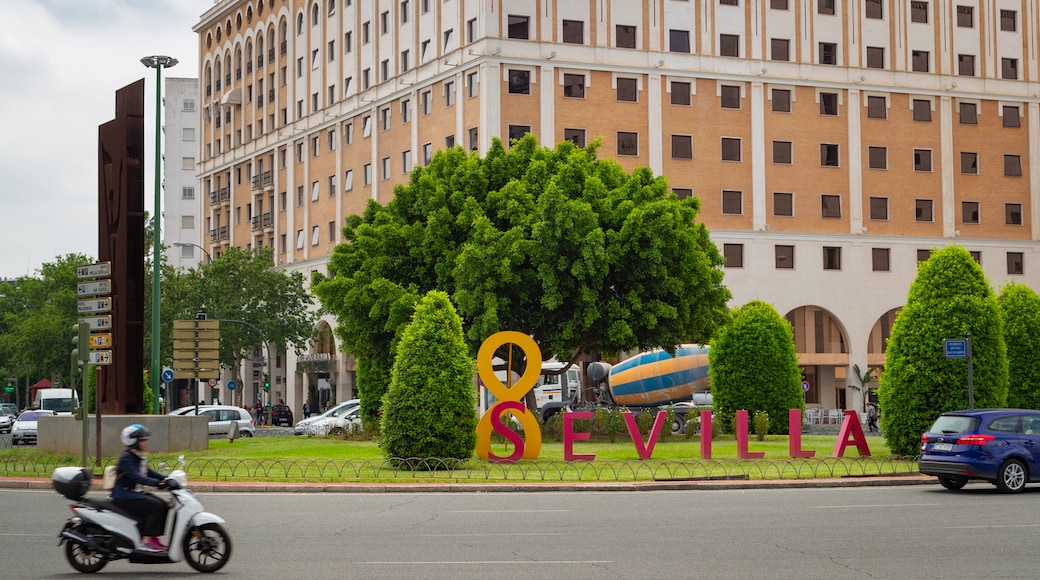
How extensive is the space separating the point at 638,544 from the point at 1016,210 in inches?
2490

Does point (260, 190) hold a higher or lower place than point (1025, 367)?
higher

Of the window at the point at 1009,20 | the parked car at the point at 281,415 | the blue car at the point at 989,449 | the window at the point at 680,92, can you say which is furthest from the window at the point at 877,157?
the blue car at the point at 989,449

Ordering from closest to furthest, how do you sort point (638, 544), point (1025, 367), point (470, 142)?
point (638, 544) < point (1025, 367) < point (470, 142)

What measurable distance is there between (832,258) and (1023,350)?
37.3m

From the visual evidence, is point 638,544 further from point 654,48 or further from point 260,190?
point 260,190

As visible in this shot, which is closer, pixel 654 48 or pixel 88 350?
pixel 88 350

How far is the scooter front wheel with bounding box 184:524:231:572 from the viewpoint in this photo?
1293cm

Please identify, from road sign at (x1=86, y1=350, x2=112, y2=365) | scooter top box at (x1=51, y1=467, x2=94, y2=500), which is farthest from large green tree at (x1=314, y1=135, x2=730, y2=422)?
scooter top box at (x1=51, y1=467, x2=94, y2=500)

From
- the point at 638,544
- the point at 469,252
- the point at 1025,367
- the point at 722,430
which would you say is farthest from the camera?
the point at 722,430

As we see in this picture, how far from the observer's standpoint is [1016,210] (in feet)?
237

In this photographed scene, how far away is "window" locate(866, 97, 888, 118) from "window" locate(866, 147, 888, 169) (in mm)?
1809

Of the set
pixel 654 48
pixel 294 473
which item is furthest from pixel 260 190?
pixel 294 473

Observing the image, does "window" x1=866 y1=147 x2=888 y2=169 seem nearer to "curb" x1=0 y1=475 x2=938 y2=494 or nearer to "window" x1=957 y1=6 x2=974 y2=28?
"window" x1=957 y1=6 x2=974 y2=28

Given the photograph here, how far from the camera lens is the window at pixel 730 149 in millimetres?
66625
